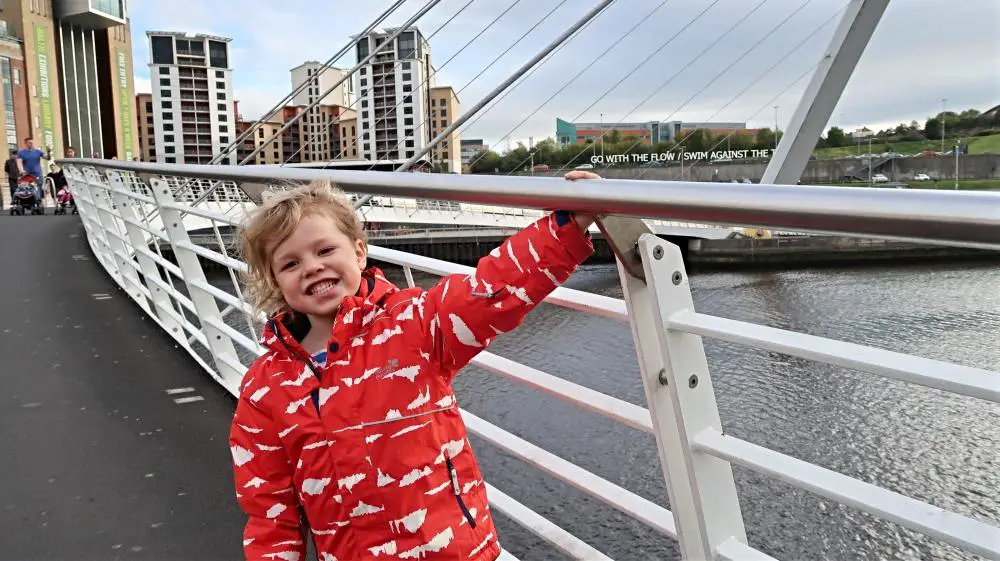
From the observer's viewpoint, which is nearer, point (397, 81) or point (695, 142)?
point (695, 142)

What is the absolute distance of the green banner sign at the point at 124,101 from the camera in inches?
1484

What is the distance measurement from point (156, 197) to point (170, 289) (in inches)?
24.5

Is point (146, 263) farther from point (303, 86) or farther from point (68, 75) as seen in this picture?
point (68, 75)

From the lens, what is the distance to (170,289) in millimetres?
2875

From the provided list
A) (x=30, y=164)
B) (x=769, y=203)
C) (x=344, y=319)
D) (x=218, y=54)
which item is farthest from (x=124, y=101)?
(x=769, y=203)

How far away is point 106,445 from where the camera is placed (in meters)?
1.94

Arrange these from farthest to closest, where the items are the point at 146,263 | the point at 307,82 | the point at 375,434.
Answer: the point at 307,82, the point at 146,263, the point at 375,434

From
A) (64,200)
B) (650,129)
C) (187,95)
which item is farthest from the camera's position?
(187,95)

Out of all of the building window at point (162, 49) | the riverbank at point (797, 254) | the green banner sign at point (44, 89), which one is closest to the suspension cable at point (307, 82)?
the riverbank at point (797, 254)

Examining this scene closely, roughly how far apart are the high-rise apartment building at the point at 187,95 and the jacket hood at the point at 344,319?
65.3 meters

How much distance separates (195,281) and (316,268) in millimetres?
1600

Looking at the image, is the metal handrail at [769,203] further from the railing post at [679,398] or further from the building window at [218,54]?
the building window at [218,54]

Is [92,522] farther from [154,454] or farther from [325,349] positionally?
[325,349]

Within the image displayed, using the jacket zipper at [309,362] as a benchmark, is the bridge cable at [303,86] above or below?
above
